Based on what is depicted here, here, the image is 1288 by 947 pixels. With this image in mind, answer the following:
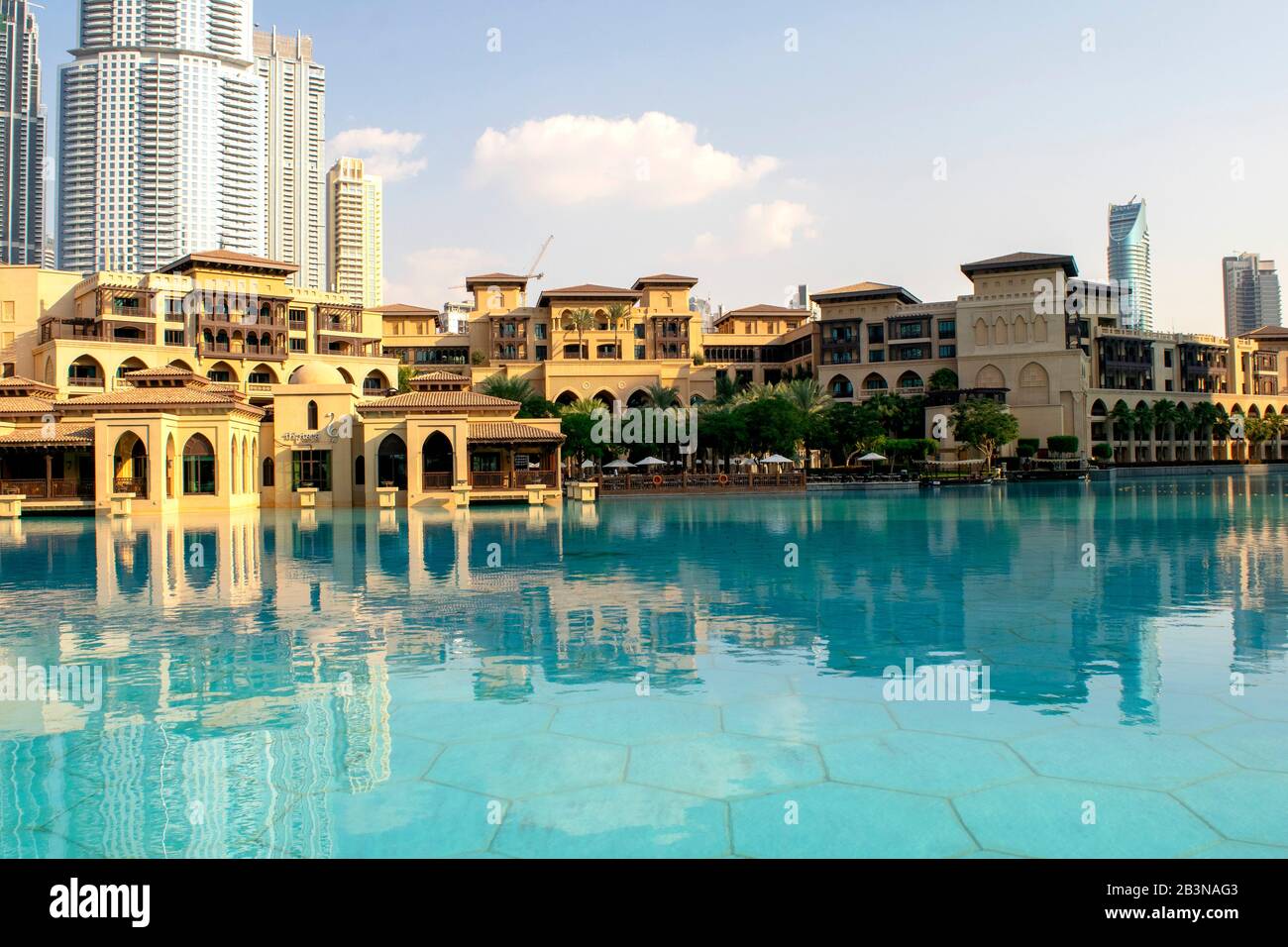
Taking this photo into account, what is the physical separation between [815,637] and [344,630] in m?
5.45

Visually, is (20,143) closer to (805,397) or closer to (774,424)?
(805,397)

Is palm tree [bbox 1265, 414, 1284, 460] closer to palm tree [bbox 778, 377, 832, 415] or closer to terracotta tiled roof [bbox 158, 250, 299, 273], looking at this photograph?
palm tree [bbox 778, 377, 832, 415]

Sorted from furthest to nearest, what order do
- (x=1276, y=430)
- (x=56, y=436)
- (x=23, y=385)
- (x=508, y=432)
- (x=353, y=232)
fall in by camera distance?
(x=353, y=232)
(x=1276, y=430)
(x=23, y=385)
(x=508, y=432)
(x=56, y=436)

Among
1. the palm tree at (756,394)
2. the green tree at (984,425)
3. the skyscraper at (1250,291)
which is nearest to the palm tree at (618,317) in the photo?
the palm tree at (756,394)

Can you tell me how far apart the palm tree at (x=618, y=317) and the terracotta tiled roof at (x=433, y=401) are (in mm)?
34160

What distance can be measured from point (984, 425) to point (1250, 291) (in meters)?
157

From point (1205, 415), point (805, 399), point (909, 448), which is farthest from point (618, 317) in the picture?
point (1205, 415)

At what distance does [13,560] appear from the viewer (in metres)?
20.8

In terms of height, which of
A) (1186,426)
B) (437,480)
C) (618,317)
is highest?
(618,317)

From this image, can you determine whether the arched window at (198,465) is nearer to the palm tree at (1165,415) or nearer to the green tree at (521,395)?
the green tree at (521,395)

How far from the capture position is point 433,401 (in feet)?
146

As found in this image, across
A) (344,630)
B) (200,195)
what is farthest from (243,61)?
(344,630)

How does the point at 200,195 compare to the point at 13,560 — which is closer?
the point at 13,560
